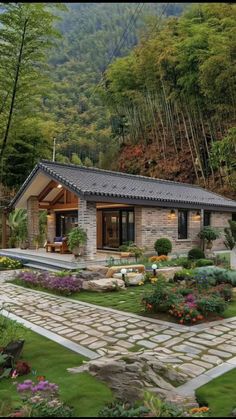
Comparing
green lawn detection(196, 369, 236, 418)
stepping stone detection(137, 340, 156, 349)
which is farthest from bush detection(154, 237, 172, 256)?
green lawn detection(196, 369, 236, 418)

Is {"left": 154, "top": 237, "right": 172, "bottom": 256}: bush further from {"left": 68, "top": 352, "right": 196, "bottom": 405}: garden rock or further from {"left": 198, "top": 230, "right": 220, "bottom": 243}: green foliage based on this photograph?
{"left": 68, "top": 352, "right": 196, "bottom": 405}: garden rock

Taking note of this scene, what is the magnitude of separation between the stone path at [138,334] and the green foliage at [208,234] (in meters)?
9.98

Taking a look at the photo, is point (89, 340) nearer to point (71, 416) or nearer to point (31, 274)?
point (71, 416)

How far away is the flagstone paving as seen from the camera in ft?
15.2

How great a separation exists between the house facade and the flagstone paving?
517cm

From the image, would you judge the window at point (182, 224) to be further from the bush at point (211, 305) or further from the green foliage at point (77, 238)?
the bush at point (211, 305)

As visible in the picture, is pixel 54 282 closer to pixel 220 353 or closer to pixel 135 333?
pixel 135 333

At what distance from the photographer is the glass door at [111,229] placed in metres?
16.3

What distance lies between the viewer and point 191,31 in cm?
1948

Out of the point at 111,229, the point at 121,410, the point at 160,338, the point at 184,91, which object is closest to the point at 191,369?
the point at 160,338

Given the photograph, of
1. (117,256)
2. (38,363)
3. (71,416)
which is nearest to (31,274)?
(117,256)

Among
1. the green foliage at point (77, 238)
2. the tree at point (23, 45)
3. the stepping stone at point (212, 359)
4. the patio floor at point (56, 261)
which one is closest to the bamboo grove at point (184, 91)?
the green foliage at point (77, 238)

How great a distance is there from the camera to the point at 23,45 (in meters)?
8.16

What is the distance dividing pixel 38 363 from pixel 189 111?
23.1 metres
